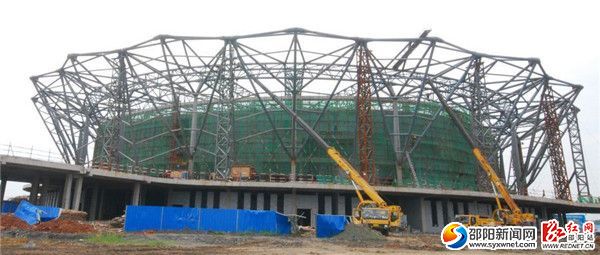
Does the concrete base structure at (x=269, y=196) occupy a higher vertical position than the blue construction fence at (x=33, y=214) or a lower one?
higher

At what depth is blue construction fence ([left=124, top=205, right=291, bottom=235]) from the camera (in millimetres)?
28375

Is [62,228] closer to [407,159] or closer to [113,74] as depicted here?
[113,74]

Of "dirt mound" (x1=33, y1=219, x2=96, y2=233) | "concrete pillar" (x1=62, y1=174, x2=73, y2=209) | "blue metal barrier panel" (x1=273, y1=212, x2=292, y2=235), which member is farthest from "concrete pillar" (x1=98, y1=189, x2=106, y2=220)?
"blue metal barrier panel" (x1=273, y1=212, x2=292, y2=235)

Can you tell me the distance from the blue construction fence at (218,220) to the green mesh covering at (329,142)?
21095 mm

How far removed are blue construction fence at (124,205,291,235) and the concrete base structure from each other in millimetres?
10355

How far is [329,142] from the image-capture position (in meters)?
52.8

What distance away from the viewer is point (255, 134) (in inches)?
2055

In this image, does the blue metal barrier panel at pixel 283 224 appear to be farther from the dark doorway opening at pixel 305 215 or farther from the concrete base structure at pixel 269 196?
the dark doorway opening at pixel 305 215

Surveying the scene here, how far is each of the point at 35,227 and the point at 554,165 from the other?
6020 cm

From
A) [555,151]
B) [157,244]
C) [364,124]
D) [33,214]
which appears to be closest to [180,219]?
[33,214]

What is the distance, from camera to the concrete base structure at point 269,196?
4019 centimetres

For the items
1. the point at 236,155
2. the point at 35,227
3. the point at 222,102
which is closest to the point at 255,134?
the point at 236,155

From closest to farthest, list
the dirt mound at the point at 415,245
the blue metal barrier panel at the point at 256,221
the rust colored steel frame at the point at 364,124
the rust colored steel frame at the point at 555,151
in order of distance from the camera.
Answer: the dirt mound at the point at 415,245 < the blue metal barrier panel at the point at 256,221 < the rust colored steel frame at the point at 364,124 < the rust colored steel frame at the point at 555,151

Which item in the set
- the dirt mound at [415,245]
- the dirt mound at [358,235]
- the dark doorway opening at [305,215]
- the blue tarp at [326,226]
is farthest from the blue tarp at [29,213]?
the dark doorway opening at [305,215]
